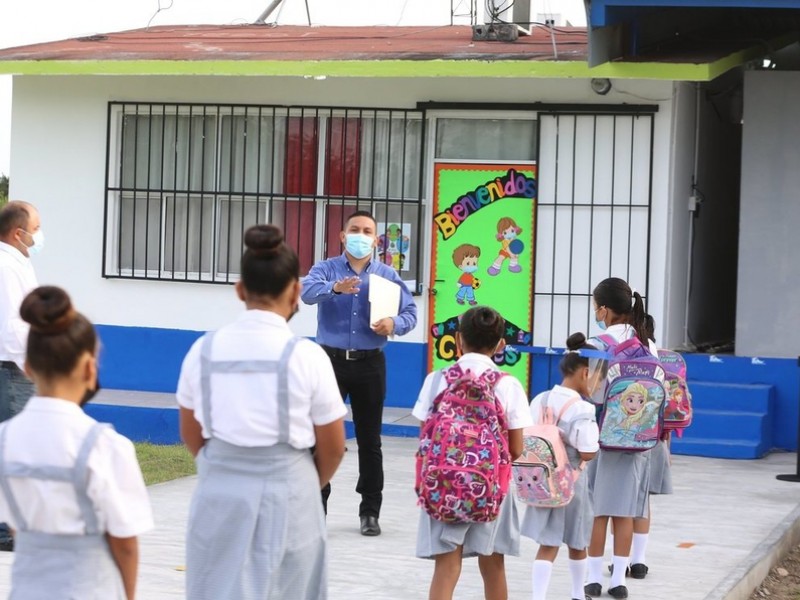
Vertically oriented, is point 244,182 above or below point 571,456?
above

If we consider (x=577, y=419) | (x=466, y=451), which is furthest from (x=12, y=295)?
(x=577, y=419)

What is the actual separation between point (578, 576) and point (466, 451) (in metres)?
1.33

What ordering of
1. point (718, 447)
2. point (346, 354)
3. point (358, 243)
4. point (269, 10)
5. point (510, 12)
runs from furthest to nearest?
point (269, 10)
point (510, 12)
point (718, 447)
point (346, 354)
point (358, 243)

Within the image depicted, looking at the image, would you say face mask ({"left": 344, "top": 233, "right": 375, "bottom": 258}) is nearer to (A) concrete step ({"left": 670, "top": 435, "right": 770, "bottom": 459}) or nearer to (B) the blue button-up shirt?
(B) the blue button-up shirt

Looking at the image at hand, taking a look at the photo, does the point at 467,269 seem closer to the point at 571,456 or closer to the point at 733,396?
the point at 733,396

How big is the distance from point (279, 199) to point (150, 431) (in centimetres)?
252

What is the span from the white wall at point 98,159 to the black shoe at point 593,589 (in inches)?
235

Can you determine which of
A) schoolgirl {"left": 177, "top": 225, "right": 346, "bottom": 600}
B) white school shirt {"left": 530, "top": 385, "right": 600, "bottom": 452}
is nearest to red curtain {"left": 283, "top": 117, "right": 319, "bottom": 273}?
white school shirt {"left": 530, "top": 385, "right": 600, "bottom": 452}

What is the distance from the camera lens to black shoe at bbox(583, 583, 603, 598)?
7.06 metres

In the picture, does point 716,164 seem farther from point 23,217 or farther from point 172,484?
point 23,217

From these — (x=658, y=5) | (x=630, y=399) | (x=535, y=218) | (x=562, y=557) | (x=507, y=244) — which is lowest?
(x=562, y=557)

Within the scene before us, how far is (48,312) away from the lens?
3.85m

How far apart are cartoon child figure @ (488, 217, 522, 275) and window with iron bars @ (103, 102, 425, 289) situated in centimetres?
72

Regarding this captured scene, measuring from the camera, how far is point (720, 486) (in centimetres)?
1044
